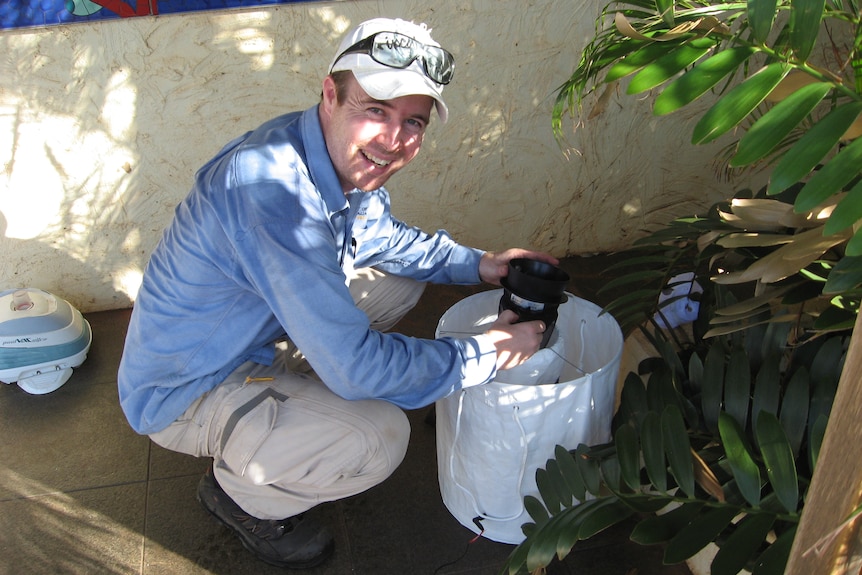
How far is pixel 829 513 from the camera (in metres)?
1.04

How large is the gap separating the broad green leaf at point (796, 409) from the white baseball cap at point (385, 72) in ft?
3.27

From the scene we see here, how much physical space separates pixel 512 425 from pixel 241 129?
5.10 feet

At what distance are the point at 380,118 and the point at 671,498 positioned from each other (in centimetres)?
103

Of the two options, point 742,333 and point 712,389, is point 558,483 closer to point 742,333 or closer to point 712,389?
point 712,389

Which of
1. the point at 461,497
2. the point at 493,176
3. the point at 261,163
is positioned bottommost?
the point at 461,497

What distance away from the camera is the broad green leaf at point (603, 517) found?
1.51m

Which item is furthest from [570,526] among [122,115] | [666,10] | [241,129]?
[122,115]

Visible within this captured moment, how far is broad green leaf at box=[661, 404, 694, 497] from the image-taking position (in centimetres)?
150

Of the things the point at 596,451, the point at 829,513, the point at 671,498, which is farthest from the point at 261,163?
the point at 829,513

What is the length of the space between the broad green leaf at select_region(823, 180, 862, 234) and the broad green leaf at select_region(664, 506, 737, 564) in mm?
688

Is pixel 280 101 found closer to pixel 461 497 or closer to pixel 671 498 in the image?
pixel 461 497

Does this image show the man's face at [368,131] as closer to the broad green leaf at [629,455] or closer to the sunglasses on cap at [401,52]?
the sunglasses on cap at [401,52]

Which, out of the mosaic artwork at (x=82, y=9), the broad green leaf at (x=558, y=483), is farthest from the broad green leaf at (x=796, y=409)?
the mosaic artwork at (x=82, y=9)

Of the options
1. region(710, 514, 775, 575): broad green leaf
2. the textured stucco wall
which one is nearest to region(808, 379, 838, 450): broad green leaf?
region(710, 514, 775, 575): broad green leaf
